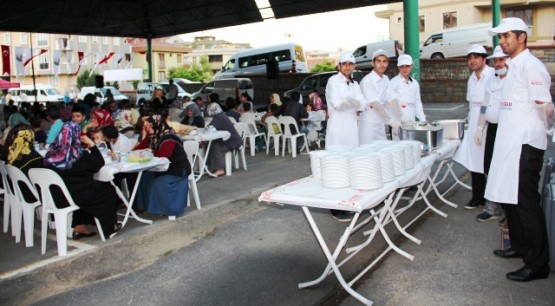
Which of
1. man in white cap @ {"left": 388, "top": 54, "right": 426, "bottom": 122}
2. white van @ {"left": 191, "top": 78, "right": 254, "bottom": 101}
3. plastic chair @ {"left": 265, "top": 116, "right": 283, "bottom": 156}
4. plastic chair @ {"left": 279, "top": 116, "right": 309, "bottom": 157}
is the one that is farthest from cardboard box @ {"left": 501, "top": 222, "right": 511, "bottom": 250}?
white van @ {"left": 191, "top": 78, "right": 254, "bottom": 101}

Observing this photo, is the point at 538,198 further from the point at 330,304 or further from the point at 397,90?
the point at 397,90

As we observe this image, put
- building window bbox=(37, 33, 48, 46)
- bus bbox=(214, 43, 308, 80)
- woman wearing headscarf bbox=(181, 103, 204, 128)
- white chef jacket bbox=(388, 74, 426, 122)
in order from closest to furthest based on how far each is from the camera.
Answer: white chef jacket bbox=(388, 74, 426, 122) < woman wearing headscarf bbox=(181, 103, 204, 128) < bus bbox=(214, 43, 308, 80) < building window bbox=(37, 33, 48, 46)

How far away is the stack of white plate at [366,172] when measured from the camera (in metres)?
3.28

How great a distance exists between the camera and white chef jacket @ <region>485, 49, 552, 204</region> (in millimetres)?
3482

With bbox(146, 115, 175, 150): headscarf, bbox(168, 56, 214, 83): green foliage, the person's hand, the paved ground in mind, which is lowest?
the paved ground

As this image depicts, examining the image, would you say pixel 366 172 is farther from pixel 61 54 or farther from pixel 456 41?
pixel 61 54

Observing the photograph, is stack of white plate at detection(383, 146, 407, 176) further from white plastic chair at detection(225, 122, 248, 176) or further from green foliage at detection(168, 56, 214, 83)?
green foliage at detection(168, 56, 214, 83)

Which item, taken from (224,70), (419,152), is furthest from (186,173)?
(224,70)

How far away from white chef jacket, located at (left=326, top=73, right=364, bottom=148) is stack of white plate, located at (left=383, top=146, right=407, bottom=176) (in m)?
1.24

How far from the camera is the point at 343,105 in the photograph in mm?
5098

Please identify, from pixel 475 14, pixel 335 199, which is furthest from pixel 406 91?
pixel 475 14

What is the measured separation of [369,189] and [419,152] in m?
1.08

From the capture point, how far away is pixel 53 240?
16.9ft

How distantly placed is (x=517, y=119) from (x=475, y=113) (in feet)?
6.08
